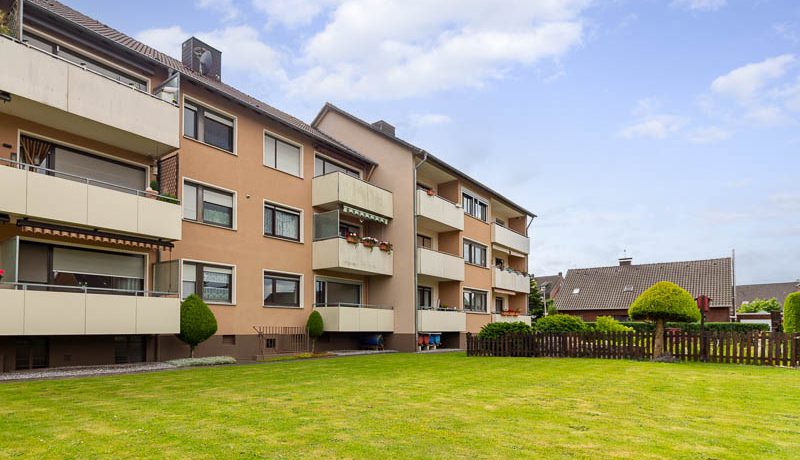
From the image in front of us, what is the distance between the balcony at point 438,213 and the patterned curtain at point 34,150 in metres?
16.3

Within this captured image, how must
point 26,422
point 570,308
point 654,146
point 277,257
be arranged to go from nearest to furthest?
point 26,422
point 654,146
point 277,257
point 570,308

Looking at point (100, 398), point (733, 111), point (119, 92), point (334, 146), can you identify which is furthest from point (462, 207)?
point (100, 398)

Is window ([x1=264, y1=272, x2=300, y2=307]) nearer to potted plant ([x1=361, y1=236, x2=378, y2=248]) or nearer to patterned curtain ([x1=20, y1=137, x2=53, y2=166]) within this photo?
potted plant ([x1=361, y1=236, x2=378, y2=248])

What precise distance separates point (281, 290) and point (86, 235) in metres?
8.86

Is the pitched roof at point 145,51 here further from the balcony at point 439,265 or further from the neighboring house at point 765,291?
the neighboring house at point 765,291

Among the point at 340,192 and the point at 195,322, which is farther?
the point at 340,192

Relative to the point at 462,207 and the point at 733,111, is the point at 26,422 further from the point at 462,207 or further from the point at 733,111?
the point at 462,207

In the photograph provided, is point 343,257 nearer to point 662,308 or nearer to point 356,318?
point 356,318

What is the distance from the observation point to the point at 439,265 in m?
29.9

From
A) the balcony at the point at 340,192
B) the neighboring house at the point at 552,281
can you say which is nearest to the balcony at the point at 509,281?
the balcony at the point at 340,192

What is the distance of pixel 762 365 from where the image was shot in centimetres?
1812

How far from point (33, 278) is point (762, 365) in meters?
22.1

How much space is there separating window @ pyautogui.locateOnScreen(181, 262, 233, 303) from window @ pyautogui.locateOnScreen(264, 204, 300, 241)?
282cm

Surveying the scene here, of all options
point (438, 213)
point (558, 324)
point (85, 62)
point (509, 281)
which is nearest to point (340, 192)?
point (438, 213)
